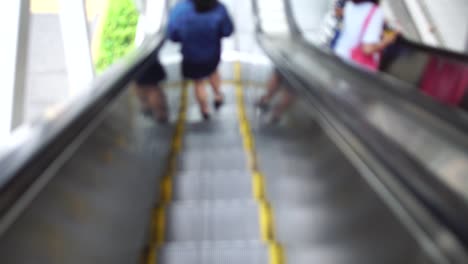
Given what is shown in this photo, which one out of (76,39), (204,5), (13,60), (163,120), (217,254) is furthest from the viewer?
(76,39)

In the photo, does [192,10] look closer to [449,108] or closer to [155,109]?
[155,109]

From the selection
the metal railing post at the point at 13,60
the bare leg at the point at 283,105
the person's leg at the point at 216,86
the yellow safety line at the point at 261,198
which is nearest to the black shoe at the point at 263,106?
the bare leg at the point at 283,105

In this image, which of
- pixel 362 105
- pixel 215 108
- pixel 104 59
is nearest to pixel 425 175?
pixel 362 105

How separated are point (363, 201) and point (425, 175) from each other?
38cm

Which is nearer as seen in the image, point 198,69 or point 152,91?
point 152,91

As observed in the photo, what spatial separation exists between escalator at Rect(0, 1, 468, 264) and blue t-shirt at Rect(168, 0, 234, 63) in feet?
3.04

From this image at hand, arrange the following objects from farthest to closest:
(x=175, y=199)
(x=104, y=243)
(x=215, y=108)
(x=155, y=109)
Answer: (x=215, y=108) → (x=155, y=109) → (x=175, y=199) → (x=104, y=243)

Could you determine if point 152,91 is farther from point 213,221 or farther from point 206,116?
point 206,116

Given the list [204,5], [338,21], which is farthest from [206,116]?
[338,21]

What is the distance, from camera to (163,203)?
3453 millimetres

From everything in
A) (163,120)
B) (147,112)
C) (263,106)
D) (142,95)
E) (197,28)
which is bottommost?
(163,120)

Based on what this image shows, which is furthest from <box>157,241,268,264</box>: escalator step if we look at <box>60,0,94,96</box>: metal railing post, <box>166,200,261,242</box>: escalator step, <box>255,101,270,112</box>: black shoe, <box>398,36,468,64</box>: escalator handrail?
<box>60,0,94,96</box>: metal railing post

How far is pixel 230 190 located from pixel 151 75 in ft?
3.65

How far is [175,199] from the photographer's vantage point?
3.76 metres
